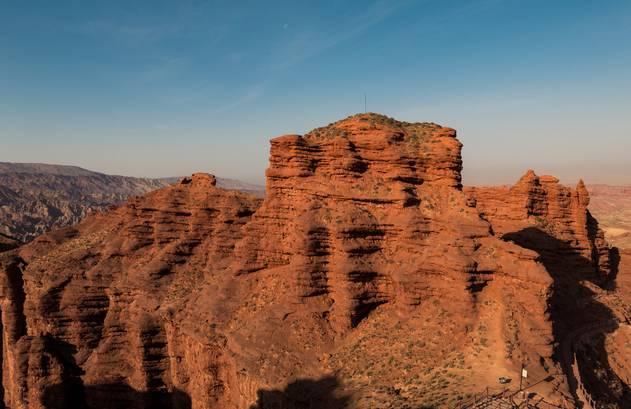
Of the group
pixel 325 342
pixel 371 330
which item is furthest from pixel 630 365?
pixel 325 342

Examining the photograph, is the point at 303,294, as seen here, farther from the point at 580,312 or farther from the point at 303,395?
the point at 580,312

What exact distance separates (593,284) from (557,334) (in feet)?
53.3

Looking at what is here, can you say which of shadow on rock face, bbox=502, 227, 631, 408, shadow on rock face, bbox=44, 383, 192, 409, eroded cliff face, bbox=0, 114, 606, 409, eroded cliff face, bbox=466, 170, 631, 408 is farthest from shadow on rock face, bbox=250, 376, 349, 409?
eroded cliff face, bbox=466, 170, 631, 408

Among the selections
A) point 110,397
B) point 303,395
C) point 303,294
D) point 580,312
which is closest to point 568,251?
point 580,312

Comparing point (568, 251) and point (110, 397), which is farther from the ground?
point (568, 251)

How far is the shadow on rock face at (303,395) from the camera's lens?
2994 cm

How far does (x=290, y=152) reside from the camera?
4119 cm

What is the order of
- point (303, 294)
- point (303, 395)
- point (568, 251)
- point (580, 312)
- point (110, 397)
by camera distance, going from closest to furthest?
point (303, 395)
point (303, 294)
point (580, 312)
point (110, 397)
point (568, 251)

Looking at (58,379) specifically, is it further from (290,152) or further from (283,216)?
(290,152)

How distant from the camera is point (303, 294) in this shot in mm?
36750

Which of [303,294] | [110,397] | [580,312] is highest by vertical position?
[303,294]

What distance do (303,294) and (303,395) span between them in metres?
8.46

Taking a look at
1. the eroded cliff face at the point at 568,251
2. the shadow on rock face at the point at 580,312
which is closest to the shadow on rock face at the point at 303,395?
the shadow on rock face at the point at 580,312

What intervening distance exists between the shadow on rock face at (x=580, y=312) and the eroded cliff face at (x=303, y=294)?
9.16 ft
